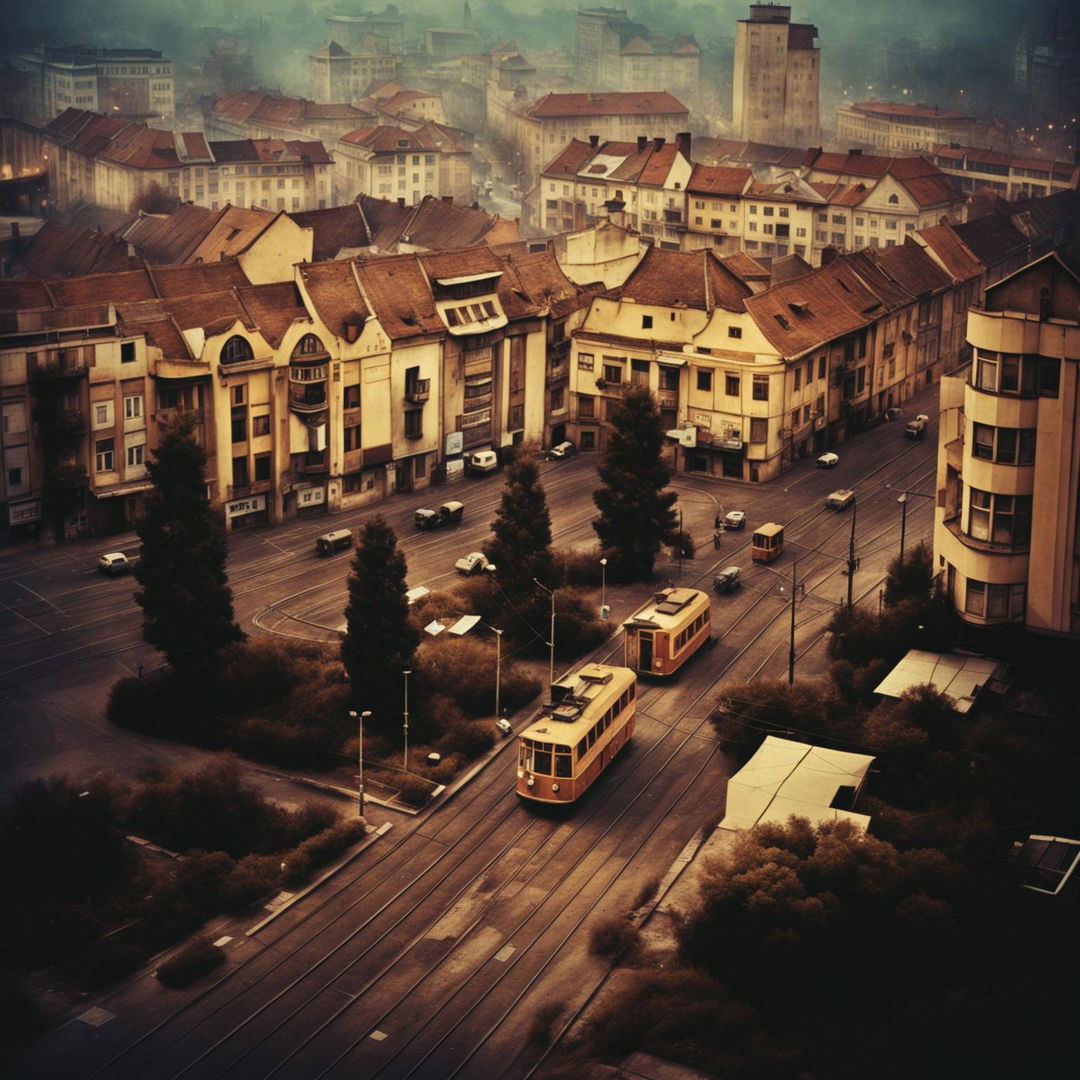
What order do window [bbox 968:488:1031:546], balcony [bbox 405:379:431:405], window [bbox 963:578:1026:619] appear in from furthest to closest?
balcony [bbox 405:379:431:405]
window [bbox 963:578:1026:619]
window [bbox 968:488:1031:546]

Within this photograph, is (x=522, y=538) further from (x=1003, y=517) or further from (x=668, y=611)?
(x=1003, y=517)

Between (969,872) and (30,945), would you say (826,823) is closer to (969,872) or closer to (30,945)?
(969,872)

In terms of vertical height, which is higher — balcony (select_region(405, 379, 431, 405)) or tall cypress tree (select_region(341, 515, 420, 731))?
balcony (select_region(405, 379, 431, 405))

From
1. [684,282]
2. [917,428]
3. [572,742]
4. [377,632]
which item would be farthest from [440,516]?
[917,428]

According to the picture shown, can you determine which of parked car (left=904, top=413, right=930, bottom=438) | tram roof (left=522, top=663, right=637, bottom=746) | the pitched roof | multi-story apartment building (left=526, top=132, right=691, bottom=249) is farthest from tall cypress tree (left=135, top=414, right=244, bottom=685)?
multi-story apartment building (left=526, top=132, right=691, bottom=249)

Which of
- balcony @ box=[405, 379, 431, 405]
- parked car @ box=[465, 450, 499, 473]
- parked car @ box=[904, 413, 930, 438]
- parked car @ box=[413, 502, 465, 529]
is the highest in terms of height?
balcony @ box=[405, 379, 431, 405]

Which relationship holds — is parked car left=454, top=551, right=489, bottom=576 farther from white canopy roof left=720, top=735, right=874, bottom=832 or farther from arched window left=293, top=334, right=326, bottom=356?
white canopy roof left=720, top=735, right=874, bottom=832

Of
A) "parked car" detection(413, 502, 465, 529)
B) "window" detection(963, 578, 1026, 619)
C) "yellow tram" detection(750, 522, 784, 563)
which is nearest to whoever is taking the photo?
"window" detection(963, 578, 1026, 619)
